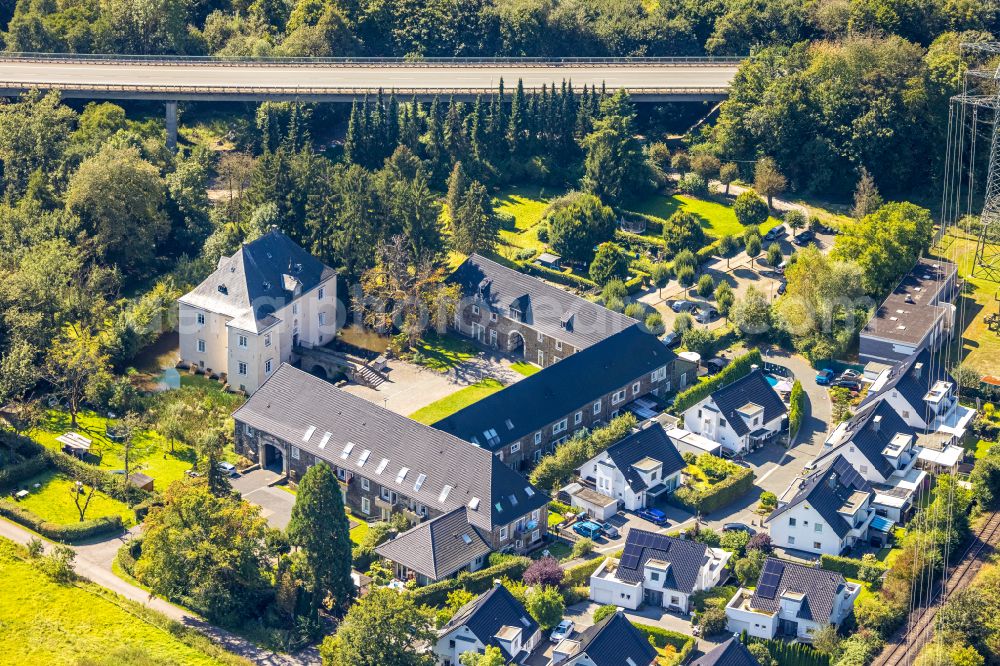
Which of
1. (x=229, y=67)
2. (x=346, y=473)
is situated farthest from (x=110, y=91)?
(x=346, y=473)

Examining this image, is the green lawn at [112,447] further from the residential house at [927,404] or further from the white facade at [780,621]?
the residential house at [927,404]

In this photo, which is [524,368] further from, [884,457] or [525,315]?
[884,457]

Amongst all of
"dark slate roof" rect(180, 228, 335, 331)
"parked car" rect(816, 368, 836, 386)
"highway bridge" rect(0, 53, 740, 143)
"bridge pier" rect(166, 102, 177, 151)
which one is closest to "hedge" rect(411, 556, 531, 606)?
"dark slate roof" rect(180, 228, 335, 331)

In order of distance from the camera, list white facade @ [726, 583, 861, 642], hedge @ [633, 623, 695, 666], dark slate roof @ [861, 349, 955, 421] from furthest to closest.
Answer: dark slate roof @ [861, 349, 955, 421] → white facade @ [726, 583, 861, 642] → hedge @ [633, 623, 695, 666]

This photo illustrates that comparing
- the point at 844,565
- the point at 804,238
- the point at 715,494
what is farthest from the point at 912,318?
the point at 844,565

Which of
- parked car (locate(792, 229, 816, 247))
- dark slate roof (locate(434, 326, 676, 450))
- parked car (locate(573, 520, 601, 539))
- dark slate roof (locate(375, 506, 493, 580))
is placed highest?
parked car (locate(792, 229, 816, 247))

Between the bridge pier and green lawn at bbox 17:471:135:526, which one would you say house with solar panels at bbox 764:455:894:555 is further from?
the bridge pier
